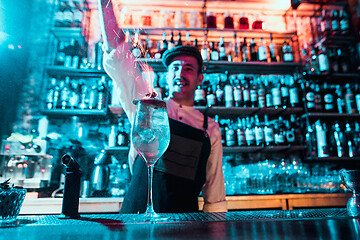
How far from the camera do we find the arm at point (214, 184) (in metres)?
1.43

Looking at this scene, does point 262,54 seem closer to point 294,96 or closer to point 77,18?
point 294,96

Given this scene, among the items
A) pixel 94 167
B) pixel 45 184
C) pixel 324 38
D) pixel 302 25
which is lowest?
pixel 45 184

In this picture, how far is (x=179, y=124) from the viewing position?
5.26 ft

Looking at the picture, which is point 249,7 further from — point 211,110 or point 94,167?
point 94,167

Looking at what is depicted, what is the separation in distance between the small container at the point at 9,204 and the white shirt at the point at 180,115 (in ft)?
2.86

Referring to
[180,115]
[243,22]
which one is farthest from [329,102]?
[180,115]

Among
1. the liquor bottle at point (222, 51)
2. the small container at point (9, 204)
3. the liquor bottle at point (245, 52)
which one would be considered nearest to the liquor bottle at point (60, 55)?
the liquor bottle at point (222, 51)

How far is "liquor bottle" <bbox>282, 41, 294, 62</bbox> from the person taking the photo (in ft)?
9.63

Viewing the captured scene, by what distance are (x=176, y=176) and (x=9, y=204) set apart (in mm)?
1002

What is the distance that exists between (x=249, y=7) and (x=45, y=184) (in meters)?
3.03

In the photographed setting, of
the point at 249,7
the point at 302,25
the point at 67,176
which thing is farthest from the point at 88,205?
the point at 302,25

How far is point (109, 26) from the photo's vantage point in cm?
106

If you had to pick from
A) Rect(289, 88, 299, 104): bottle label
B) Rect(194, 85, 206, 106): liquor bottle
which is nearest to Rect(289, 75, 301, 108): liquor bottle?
Rect(289, 88, 299, 104): bottle label

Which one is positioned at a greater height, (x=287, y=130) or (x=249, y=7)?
(x=249, y=7)
